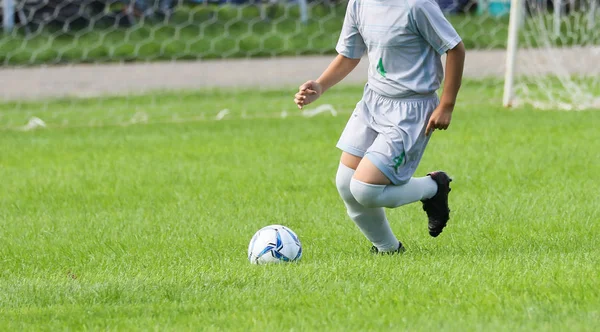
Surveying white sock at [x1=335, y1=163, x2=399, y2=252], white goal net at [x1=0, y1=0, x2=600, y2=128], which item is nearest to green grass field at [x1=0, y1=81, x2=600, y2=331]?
white sock at [x1=335, y1=163, x2=399, y2=252]

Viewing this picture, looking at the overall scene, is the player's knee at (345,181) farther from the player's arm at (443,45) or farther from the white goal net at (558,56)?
the white goal net at (558,56)

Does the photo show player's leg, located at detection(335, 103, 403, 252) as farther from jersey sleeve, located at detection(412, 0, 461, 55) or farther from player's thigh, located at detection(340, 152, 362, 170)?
jersey sleeve, located at detection(412, 0, 461, 55)

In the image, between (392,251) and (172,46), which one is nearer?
(392,251)

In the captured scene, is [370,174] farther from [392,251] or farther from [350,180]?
[392,251]

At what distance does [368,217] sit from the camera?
471cm

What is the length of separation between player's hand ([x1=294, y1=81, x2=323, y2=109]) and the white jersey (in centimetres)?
26

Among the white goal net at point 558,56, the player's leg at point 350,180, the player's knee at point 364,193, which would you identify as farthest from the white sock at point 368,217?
the white goal net at point 558,56

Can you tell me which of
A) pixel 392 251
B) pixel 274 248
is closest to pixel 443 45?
pixel 392 251

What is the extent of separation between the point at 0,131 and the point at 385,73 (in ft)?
20.1

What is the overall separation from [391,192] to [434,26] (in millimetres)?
741

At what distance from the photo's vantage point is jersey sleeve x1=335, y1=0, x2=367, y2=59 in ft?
15.6

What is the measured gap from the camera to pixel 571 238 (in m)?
4.86

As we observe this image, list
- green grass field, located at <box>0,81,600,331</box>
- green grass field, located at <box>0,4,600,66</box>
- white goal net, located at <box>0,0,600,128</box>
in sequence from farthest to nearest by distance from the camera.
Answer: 1. green grass field, located at <box>0,4,600,66</box>
2. white goal net, located at <box>0,0,600,128</box>
3. green grass field, located at <box>0,81,600,331</box>

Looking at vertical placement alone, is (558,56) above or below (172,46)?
above
